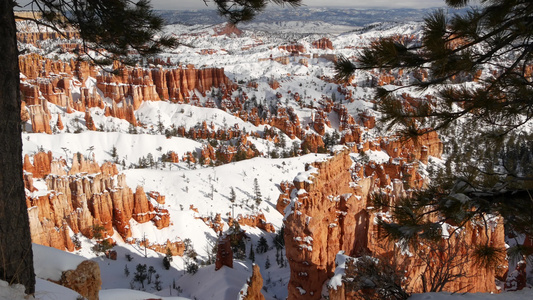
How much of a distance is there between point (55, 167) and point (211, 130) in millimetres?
25995

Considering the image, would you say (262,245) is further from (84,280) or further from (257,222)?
(84,280)

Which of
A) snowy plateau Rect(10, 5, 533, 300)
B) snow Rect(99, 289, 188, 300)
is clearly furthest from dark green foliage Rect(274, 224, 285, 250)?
snow Rect(99, 289, 188, 300)

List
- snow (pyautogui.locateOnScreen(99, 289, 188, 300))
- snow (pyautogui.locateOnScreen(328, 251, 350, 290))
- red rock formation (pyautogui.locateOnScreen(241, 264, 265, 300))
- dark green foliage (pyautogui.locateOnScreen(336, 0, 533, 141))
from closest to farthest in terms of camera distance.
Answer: dark green foliage (pyautogui.locateOnScreen(336, 0, 533, 141))
snow (pyautogui.locateOnScreen(99, 289, 188, 300))
snow (pyautogui.locateOnScreen(328, 251, 350, 290))
red rock formation (pyautogui.locateOnScreen(241, 264, 265, 300))

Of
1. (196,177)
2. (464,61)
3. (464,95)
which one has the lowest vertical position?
(196,177)

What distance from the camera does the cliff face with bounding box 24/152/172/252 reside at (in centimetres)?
1552

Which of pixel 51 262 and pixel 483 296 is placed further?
pixel 51 262

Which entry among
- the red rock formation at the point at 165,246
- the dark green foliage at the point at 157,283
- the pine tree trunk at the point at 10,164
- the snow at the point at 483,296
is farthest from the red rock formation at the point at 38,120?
the snow at the point at 483,296

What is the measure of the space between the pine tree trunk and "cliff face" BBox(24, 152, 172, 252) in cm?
1403

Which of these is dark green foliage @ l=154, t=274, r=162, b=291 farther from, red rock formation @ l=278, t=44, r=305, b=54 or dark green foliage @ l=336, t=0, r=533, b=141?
red rock formation @ l=278, t=44, r=305, b=54

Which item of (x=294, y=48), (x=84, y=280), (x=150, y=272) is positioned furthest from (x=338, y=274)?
(x=294, y=48)

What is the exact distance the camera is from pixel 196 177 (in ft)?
83.1

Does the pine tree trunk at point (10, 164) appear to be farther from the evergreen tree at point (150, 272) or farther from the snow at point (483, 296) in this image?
the evergreen tree at point (150, 272)

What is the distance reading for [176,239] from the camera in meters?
18.4

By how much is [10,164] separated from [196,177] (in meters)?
23.1
